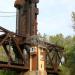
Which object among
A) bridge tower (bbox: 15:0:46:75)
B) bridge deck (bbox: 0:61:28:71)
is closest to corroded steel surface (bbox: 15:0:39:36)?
bridge tower (bbox: 15:0:46:75)

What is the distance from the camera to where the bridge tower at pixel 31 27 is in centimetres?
3478

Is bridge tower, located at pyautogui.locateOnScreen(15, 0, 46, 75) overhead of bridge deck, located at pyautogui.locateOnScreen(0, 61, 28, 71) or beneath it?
overhead

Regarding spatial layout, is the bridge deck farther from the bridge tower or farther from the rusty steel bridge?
the bridge tower

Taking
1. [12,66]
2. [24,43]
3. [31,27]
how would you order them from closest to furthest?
[12,66]
[24,43]
[31,27]

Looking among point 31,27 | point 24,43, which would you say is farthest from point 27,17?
point 24,43

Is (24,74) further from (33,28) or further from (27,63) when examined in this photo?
(33,28)

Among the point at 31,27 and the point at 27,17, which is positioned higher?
the point at 27,17

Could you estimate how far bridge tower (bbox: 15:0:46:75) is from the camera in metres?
34.8

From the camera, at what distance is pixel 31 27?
3678 centimetres

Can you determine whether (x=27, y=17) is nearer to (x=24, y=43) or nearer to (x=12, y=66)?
(x=24, y=43)

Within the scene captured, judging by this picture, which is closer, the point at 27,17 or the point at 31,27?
the point at 31,27

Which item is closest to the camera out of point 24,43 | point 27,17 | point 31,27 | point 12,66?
point 12,66

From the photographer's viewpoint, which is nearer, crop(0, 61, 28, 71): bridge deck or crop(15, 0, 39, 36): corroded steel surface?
crop(0, 61, 28, 71): bridge deck

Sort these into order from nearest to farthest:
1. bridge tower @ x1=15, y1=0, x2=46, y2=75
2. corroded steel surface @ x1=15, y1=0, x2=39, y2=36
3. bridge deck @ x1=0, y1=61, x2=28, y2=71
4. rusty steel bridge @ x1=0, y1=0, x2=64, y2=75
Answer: bridge deck @ x1=0, y1=61, x2=28, y2=71, rusty steel bridge @ x1=0, y1=0, x2=64, y2=75, bridge tower @ x1=15, y1=0, x2=46, y2=75, corroded steel surface @ x1=15, y1=0, x2=39, y2=36
